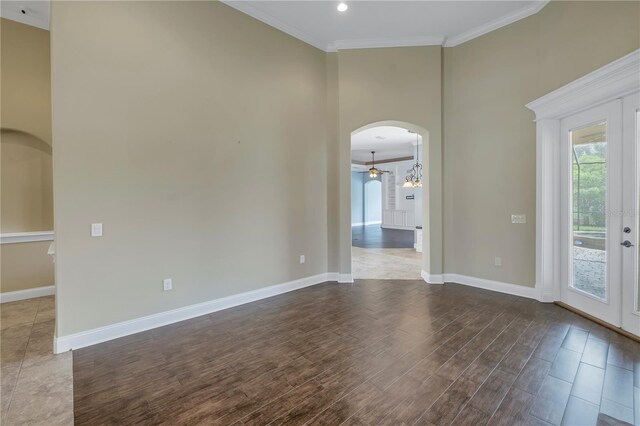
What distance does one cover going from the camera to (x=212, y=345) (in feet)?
9.03

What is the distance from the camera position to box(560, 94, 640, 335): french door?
2799mm

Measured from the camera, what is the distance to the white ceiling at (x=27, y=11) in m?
3.61

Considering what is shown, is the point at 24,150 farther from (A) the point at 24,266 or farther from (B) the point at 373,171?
(B) the point at 373,171

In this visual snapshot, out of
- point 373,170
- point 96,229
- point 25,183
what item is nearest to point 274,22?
point 96,229

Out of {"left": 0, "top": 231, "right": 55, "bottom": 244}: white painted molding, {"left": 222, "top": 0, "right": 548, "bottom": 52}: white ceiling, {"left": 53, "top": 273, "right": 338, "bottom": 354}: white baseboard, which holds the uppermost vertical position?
{"left": 222, "top": 0, "right": 548, "bottom": 52}: white ceiling

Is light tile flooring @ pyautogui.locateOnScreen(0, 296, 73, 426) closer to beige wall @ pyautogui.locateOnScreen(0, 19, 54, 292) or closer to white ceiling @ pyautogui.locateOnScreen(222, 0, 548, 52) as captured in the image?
beige wall @ pyautogui.locateOnScreen(0, 19, 54, 292)

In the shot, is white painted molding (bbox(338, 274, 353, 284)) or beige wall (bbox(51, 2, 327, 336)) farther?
white painted molding (bbox(338, 274, 353, 284))

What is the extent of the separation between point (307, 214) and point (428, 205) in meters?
1.98

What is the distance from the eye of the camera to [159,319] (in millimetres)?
3172

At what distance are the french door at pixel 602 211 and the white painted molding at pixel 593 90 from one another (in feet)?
0.38

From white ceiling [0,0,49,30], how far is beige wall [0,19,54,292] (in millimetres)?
81

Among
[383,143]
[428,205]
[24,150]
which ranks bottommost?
[428,205]

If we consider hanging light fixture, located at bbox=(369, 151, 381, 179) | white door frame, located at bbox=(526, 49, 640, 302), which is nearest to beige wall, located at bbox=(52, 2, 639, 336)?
white door frame, located at bbox=(526, 49, 640, 302)

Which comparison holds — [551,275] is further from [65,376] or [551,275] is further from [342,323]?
[65,376]
